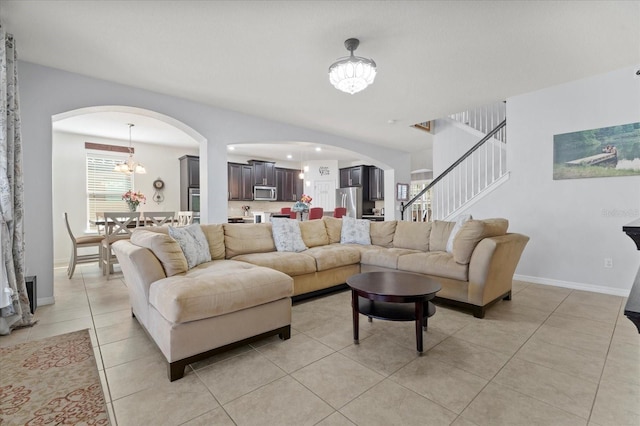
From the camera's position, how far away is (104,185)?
6.14 metres

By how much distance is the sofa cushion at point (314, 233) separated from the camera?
4004 mm

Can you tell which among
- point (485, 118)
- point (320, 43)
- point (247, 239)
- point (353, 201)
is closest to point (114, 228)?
point (247, 239)

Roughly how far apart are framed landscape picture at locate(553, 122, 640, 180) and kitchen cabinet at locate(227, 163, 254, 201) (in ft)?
21.5

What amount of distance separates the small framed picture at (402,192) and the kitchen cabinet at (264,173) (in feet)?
11.7

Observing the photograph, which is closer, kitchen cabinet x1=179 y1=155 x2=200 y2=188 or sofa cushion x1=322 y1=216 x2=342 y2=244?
sofa cushion x1=322 y1=216 x2=342 y2=244

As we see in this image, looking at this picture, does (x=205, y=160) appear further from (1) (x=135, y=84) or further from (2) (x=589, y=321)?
(2) (x=589, y=321)

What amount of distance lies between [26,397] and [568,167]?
5.55 meters

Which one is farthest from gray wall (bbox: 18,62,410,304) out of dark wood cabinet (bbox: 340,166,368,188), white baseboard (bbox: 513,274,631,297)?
dark wood cabinet (bbox: 340,166,368,188)

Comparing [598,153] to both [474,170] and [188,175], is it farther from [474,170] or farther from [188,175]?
[188,175]

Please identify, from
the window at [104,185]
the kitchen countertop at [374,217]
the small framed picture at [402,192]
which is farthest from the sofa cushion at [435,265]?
the window at [104,185]

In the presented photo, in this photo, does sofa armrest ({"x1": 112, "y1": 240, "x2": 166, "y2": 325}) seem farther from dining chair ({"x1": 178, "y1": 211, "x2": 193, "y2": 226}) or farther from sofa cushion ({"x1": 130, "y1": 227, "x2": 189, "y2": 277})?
dining chair ({"x1": 178, "y1": 211, "x2": 193, "y2": 226})

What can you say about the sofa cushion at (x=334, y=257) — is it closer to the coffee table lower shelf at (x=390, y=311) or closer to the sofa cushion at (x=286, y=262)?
the sofa cushion at (x=286, y=262)

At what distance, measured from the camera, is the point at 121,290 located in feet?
12.3

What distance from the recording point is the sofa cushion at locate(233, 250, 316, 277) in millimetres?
3010
